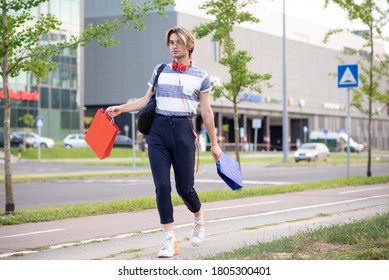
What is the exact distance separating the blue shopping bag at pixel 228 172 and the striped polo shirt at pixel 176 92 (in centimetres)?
54

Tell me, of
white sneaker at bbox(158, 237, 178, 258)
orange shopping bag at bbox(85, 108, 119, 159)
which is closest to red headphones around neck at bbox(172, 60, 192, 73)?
orange shopping bag at bbox(85, 108, 119, 159)

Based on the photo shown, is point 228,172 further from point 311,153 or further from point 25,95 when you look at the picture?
point 25,95

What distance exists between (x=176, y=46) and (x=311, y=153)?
41804mm

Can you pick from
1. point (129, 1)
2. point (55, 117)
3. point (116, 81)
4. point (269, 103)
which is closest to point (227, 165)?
point (129, 1)

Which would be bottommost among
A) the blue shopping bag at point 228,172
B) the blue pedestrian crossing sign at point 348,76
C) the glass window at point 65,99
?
the blue shopping bag at point 228,172

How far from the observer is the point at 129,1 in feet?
41.5

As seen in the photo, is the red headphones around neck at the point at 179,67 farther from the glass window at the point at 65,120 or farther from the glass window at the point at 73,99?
the glass window at the point at 73,99

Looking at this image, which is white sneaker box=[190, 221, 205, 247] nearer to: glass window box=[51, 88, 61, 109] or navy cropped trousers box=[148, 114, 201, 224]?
navy cropped trousers box=[148, 114, 201, 224]

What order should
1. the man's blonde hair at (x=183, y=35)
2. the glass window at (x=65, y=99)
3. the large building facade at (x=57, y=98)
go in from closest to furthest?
the man's blonde hair at (x=183, y=35) → the large building facade at (x=57, y=98) → the glass window at (x=65, y=99)

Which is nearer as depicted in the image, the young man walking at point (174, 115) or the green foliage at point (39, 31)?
the young man walking at point (174, 115)

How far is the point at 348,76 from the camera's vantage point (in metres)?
20.7

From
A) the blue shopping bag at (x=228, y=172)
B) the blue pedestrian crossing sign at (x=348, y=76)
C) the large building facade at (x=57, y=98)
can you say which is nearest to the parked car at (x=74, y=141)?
the large building facade at (x=57, y=98)

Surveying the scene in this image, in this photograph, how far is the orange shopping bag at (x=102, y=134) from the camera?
7.23 meters

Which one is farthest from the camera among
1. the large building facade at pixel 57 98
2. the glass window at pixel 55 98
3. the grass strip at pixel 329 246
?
the glass window at pixel 55 98
